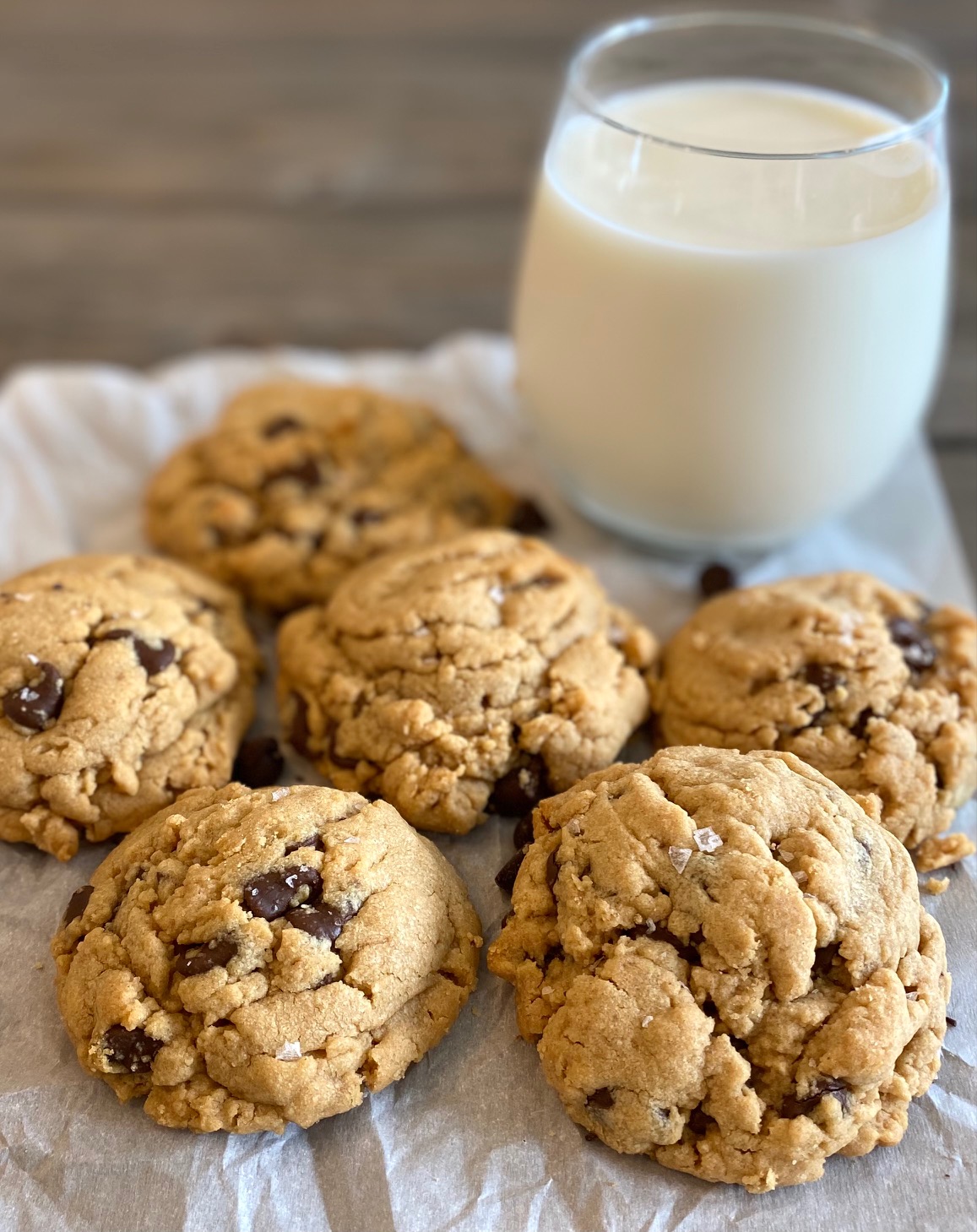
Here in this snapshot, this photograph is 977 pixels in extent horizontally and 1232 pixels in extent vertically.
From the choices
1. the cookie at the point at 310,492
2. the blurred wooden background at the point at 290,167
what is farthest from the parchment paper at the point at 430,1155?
the blurred wooden background at the point at 290,167

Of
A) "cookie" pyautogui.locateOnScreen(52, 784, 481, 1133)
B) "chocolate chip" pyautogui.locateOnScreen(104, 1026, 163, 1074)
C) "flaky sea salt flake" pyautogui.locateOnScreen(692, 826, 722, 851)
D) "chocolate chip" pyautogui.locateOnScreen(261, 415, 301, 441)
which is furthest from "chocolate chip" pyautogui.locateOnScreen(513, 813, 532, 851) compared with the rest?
"chocolate chip" pyautogui.locateOnScreen(261, 415, 301, 441)

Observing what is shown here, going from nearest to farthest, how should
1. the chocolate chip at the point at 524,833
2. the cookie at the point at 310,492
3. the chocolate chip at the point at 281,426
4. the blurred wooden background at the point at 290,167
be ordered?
the chocolate chip at the point at 524,833
the cookie at the point at 310,492
the chocolate chip at the point at 281,426
the blurred wooden background at the point at 290,167

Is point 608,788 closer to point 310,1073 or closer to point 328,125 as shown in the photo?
point 310,1073

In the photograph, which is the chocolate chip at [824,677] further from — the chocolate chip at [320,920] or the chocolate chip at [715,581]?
the chocolate chip at [320,920]

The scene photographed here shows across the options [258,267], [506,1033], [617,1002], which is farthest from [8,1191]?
[258,267]

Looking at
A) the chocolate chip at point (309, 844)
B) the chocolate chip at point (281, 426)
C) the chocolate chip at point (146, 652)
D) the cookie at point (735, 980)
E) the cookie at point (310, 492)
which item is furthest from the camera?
the chocolate chip at point (281, 426)

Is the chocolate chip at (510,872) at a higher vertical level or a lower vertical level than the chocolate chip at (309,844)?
lower

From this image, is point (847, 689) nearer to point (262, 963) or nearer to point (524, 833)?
point (524, 833)
